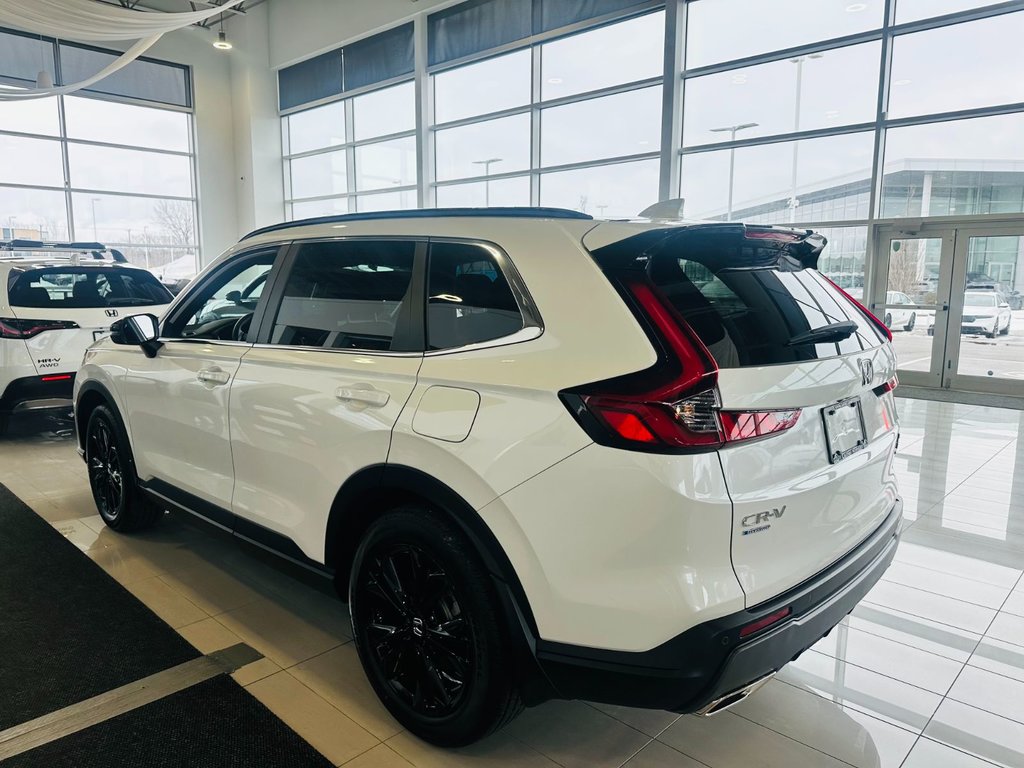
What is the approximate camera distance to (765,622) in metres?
1.54

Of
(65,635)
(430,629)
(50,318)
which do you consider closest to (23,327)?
(50,318)

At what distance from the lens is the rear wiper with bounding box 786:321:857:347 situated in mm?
1704

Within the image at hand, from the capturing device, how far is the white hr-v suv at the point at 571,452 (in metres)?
1.47

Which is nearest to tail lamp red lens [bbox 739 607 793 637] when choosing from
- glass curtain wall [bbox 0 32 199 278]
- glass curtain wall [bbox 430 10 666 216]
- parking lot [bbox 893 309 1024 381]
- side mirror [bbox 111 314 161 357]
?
side mirror [bbox 111 314 161 357]

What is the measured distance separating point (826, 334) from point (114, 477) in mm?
3220

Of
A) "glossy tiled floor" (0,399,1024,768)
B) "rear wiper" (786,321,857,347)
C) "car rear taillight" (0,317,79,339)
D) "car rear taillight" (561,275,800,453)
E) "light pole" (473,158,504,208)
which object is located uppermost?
"light pole" (473,158,504,208)

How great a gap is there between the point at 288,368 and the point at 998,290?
30.7 feet

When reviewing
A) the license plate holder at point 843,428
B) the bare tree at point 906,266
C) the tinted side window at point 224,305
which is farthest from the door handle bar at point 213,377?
the bare tree at point 906,266

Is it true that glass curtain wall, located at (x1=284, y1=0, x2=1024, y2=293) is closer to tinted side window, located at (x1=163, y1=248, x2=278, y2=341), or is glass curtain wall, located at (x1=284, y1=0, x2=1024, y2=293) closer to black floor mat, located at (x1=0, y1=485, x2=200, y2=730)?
tinted side window, located at (x1=163, y1=248, x2=278, y2=341)

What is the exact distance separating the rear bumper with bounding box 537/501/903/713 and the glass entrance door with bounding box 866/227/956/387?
28.3ft

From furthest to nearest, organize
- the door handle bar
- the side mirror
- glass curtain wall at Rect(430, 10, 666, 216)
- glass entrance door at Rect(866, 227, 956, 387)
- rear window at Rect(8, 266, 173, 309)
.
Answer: glass curtain wall at Rect(430, 10, 666, 216) < glass entrance door at Rect(866, 227, 956, 387) < rear window at Rect(8, 266, 173, 309) < the side mirror < the door handle bar

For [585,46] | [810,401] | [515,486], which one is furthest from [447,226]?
[585,46]

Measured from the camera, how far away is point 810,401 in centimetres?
163

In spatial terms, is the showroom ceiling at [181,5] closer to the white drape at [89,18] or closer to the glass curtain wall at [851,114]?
the white drape at [89,18]
